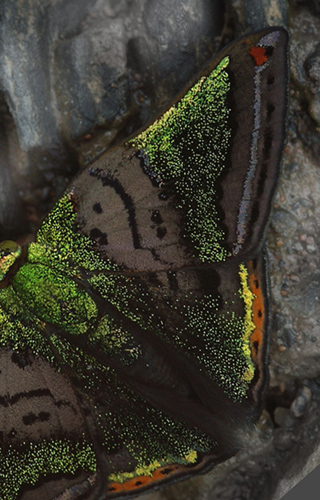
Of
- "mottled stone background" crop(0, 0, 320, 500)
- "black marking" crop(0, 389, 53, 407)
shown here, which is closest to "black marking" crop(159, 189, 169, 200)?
"mottled stone background" crop(0, 0, 320, 500)

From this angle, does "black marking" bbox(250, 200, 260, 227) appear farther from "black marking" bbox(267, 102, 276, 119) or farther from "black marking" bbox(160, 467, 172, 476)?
"black marking" bbox(160, 467, 172, 476)

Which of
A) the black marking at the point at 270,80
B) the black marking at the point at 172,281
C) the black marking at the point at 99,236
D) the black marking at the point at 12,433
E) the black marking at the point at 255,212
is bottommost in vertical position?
the black marking at the point at 12,433

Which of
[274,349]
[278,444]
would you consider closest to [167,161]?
[274,349]

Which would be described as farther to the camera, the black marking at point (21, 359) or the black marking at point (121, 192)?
the black marking at point (21, 359)

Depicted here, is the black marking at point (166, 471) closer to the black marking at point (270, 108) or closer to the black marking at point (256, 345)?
the black marking at point (256, 345)

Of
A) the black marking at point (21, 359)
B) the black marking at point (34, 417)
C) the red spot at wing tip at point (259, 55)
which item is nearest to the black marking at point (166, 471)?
the black marking at point (34, 417)

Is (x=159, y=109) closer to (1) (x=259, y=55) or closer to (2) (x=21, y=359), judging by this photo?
(1) (x=259, y=55)

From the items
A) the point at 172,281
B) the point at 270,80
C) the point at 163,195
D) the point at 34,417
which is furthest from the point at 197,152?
the point at 34,417
